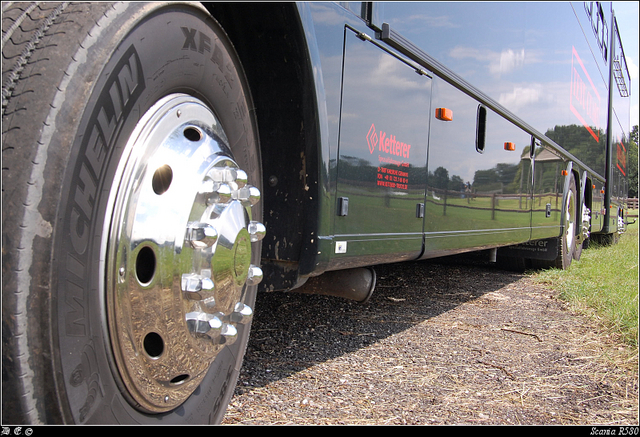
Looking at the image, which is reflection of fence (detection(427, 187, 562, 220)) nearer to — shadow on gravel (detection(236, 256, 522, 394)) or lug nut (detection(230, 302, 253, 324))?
shadow on gravel (detection(236, 256, 522, 394))

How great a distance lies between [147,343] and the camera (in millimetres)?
1162

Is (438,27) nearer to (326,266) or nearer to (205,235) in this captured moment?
(326,266)

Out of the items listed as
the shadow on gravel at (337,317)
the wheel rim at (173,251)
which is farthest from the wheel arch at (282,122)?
the shadow on gravel at (337,317)

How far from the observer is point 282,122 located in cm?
170

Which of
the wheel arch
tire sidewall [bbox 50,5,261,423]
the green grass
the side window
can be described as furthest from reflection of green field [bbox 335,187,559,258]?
the side window

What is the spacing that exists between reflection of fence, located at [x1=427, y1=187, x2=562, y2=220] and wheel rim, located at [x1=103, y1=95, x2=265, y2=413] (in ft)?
4.52

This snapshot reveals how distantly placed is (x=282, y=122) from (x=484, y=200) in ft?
6.18

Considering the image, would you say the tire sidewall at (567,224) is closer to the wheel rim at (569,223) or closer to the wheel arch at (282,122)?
the wheel rim at (569,223)

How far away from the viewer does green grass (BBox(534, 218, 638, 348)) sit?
119 inches

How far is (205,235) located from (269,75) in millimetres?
682

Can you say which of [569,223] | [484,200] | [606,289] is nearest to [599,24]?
[569,223]

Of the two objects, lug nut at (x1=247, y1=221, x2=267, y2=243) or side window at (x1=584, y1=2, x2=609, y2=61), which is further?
side window at (x1=584, y1=2, x2=609, y2=61)

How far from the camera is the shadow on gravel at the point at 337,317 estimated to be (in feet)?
7.43

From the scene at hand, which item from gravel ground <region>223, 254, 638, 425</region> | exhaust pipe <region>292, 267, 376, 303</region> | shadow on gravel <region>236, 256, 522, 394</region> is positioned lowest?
gravel ground <region>223, 254, 638, 425</region>
